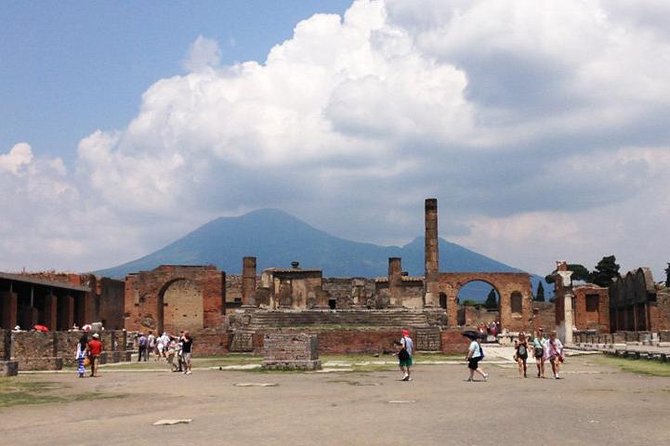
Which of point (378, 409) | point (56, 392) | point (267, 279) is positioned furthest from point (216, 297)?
point (378, 409)

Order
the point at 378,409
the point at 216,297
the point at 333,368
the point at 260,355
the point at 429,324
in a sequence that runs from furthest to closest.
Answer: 1. the point at 216,297
2. the point at 429,324
3. the point at 260,355
4. the point at 333,368
5. the point at 378,409

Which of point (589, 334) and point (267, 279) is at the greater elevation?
point (267, 279)

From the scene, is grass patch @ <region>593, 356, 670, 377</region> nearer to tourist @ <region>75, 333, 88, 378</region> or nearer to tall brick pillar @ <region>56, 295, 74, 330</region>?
tourist @ <region>75, 333, 88, 378</region>

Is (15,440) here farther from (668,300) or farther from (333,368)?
(668,300)

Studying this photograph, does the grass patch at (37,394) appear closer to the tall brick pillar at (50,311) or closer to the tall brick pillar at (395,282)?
the tall brick pillar at (50,311)

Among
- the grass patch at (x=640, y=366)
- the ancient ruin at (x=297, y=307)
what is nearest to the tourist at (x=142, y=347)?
Result: the ancient ruin at (x=297, y=307)

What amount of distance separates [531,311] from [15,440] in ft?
192

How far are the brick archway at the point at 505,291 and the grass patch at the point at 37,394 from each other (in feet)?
159

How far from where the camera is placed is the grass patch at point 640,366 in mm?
21580

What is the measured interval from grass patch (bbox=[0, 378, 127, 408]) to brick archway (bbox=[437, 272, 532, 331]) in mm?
48549

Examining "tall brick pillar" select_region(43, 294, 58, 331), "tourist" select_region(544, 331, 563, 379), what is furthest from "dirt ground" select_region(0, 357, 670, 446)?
"tall brick pillar" select_region(43, 294, 58, 331)

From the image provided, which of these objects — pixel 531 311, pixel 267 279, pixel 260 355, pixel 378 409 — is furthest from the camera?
pixel 531 311

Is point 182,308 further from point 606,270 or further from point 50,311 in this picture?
point 606,270

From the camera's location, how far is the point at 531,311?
212 ft
